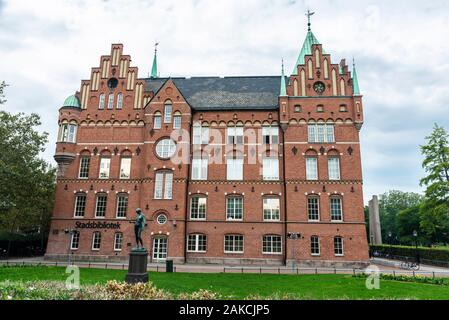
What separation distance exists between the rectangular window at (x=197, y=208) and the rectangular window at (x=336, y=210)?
1299 cm

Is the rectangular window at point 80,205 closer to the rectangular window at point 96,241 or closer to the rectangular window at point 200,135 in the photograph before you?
the rectangular window at point 96,241

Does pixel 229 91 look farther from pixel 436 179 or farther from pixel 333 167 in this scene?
pixel 436 179

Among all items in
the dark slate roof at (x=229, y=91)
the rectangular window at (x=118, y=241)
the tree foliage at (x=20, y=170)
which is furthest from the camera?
the dark slate roof at (x=229, y=91)

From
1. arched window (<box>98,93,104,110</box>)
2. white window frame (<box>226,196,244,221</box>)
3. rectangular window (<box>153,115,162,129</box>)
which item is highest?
arched window (<box>98,93,104,110</box>)

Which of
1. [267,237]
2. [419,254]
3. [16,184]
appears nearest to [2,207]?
[16,184]

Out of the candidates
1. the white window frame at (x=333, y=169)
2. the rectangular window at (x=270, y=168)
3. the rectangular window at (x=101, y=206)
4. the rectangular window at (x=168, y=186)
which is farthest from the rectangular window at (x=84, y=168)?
the white window frame at (x=333, y=169)

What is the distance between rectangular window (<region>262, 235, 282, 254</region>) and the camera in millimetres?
31750

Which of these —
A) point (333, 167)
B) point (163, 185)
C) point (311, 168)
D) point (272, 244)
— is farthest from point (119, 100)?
point (333, 167)

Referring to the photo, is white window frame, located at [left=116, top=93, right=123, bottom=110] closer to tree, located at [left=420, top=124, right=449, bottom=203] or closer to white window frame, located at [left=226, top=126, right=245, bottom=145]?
white window frame, located at [left=226, top=126, right=245, bottom=145]

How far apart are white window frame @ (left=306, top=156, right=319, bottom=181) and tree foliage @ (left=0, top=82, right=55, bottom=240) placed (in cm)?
2747

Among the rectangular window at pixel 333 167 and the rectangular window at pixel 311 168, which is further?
the rectangular window at pixel 311 168

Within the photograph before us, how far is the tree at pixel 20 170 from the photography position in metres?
29.1

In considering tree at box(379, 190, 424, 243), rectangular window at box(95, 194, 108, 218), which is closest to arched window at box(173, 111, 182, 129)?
rectangular window at box(95, 194, 108, 218)
